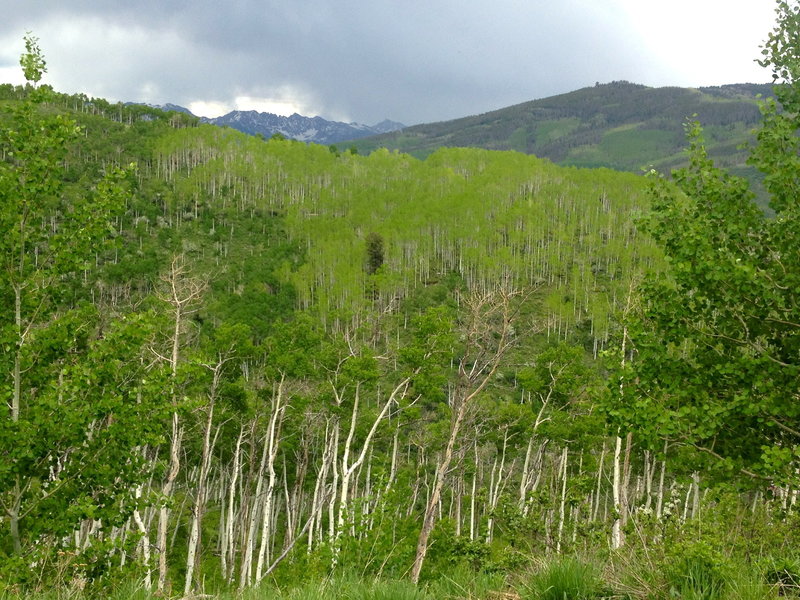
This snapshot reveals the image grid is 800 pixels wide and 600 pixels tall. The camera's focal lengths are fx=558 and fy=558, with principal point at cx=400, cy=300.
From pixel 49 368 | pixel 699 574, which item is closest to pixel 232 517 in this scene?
pixel 49 368

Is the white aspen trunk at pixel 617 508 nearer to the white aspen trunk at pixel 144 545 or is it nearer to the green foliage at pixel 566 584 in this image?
the green foliage at pixel 566 584

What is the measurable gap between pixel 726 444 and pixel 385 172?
14415 centimetres

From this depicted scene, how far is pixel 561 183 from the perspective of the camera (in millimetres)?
134750

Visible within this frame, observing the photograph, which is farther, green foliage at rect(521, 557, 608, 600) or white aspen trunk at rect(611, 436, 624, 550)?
white aspen trunk at rect(611, 436, 624, 550)

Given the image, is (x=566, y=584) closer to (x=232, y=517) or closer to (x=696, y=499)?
(x=696, y=499)

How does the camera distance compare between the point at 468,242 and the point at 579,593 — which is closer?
the point at 579,593

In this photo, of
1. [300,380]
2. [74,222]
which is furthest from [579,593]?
[300,380]

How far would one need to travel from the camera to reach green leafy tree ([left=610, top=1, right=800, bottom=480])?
24.9 feet

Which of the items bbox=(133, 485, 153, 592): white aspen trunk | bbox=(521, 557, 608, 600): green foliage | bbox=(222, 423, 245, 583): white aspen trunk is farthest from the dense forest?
bbox=(222, 423, 245, 583): white aspen trunk

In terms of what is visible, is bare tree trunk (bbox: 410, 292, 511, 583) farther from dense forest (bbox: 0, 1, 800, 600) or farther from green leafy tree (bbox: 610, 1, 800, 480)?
green leafy tree (bbox: 610, 1, 800, 480)

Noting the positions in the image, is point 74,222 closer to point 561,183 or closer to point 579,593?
point 579,593

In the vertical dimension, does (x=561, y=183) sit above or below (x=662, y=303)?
above

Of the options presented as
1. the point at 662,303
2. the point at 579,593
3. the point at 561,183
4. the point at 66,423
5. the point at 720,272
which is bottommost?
the point at 579,593

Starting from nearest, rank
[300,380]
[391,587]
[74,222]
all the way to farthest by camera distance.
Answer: [391,587] → [74,222] → [300,380]
